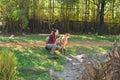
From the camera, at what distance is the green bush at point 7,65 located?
16.8 ft

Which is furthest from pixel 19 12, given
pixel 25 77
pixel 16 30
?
pixel 25 77

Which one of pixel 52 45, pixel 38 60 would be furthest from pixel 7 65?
pixel 52 45

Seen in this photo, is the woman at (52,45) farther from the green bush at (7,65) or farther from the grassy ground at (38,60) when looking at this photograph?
the green bush at (7,65)

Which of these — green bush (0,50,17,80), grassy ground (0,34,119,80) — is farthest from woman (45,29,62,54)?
green bush (0,50,17,80)

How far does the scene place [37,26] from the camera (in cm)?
2244

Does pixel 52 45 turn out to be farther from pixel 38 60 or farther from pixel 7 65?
pixel 7 65

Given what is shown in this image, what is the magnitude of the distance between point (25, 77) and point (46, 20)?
41.2 ft

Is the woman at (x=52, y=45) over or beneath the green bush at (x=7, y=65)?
beneath

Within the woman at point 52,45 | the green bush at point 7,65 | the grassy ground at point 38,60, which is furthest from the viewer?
the woman at point 52,45

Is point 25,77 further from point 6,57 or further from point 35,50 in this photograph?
point 6,57

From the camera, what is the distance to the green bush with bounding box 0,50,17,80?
16.8 feet

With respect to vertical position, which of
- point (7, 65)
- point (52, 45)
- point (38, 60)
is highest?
point (7, 65)

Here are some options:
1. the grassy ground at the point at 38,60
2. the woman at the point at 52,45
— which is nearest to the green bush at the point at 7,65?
the grassy ground at the point at 38,60

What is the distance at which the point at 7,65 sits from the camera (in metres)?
5.15
